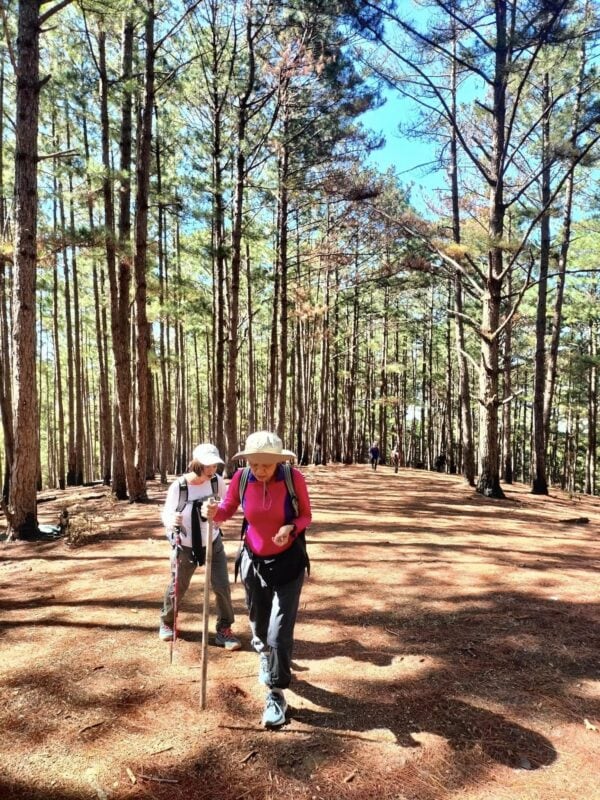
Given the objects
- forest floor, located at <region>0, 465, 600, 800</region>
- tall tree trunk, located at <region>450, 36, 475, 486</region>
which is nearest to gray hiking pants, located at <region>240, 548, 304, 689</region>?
forest floor, located at <region>0, 465, 600, 800</region>

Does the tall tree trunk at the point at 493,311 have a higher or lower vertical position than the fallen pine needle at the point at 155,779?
higher

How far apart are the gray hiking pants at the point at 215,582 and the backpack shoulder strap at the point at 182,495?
1.11ft

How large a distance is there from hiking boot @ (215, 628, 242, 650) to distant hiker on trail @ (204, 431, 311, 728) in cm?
86

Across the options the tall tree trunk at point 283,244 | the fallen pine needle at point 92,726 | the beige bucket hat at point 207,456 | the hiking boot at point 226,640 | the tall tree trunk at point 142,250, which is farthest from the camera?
the tall tree trunk at point 283,244

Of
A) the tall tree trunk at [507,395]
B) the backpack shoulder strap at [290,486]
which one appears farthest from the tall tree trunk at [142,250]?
the tall tree trunk at [507,395]

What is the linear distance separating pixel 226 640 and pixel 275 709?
1.13 m

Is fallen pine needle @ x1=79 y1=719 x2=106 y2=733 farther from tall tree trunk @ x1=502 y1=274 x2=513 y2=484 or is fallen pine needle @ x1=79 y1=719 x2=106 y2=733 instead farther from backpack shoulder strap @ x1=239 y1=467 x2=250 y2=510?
tall tree trunk @ x1=502 y1=274 x2=513 y2=484

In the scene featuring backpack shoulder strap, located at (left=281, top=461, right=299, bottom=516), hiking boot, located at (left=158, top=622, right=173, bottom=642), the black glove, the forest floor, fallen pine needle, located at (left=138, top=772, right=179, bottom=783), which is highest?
backpack shoulder strap, located at (left=281, top=461, right=299, bottom=516)

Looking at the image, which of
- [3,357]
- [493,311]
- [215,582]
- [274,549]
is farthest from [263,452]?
[3,357]

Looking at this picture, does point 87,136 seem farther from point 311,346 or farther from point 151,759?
point 151,759

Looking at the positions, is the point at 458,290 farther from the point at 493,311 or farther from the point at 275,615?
the point at 275,615

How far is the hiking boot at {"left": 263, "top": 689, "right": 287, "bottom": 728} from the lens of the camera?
285cm

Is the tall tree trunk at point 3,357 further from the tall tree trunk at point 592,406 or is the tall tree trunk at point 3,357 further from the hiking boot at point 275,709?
the tall tree trunk at point 592,406

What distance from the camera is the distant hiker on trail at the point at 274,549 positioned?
9.49 feet
